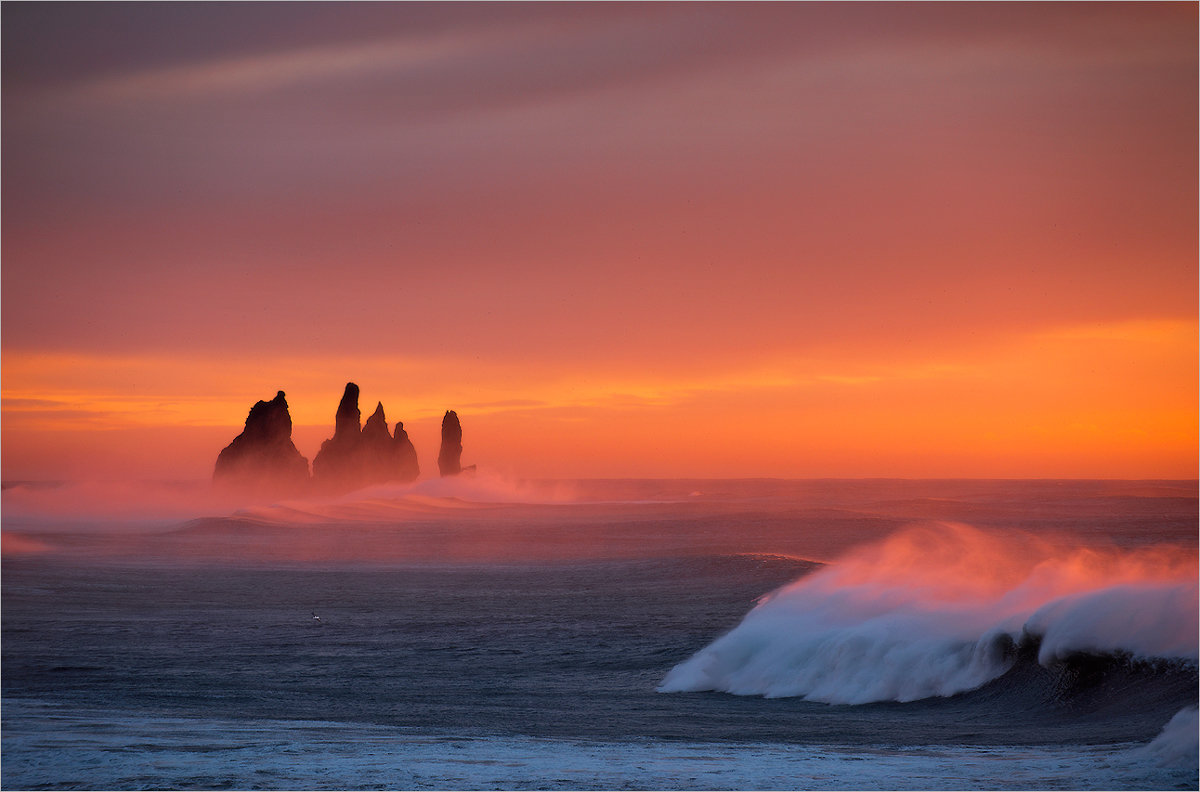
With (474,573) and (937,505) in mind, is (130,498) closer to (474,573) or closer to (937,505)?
(937,505)

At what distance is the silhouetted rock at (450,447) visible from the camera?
154625 millimetres

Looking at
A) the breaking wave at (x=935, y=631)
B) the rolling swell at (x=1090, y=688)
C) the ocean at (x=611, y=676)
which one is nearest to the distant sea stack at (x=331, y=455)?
the ocean at (x=611, y=676)

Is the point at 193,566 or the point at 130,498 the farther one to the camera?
the point at 130,498

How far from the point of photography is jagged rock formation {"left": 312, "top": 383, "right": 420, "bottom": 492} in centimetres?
14112

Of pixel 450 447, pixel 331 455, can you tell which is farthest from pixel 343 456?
pixel 450 447

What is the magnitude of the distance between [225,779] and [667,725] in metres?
6.77

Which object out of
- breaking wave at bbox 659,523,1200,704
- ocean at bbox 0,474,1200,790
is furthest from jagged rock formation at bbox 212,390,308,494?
breaking wave at bbox 659,523,1200,704

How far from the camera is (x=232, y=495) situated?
128 metres

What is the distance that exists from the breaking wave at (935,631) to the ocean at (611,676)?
6 cm

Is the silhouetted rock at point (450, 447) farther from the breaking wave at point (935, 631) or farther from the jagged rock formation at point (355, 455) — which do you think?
the breaking wave at point (935, 631)

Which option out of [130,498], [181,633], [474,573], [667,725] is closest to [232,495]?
[130,498]

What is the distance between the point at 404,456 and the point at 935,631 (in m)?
135

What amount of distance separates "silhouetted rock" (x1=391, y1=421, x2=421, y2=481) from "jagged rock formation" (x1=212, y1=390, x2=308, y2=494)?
2073cm

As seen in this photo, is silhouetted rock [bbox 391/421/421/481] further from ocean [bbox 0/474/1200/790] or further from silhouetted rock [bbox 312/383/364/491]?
ocean [bbox 0/474/1200/790]
